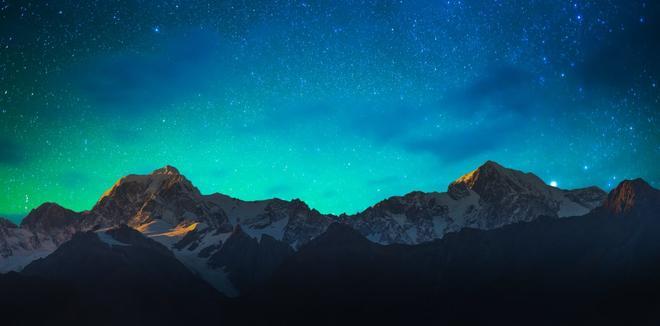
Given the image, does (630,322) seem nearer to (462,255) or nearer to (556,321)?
(556,321)

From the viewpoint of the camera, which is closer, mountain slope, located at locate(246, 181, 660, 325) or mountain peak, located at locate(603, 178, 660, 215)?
mountain slope, located at locate(246, 181, 660, 325)

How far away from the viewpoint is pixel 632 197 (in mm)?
Result: 170125

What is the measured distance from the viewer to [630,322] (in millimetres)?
121250

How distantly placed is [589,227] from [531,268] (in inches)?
1033

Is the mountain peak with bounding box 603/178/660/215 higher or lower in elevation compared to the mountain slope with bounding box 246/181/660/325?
Result: higher

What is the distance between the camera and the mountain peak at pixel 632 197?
168 metres

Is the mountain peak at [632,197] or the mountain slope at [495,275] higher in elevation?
the mountain peak at [632,197]

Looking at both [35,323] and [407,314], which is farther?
[35,323]

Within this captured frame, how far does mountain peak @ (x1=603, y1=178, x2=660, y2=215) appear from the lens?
168 m

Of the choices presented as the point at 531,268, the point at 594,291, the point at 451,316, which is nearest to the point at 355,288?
the point at 451,316

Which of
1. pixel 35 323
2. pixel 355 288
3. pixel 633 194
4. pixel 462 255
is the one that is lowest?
pixel 35 323

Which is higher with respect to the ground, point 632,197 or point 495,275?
point 632,197

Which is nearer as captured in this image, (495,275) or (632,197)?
(495,275)

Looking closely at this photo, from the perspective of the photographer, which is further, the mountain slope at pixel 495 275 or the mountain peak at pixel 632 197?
the mountain peak at pixel 632 197
